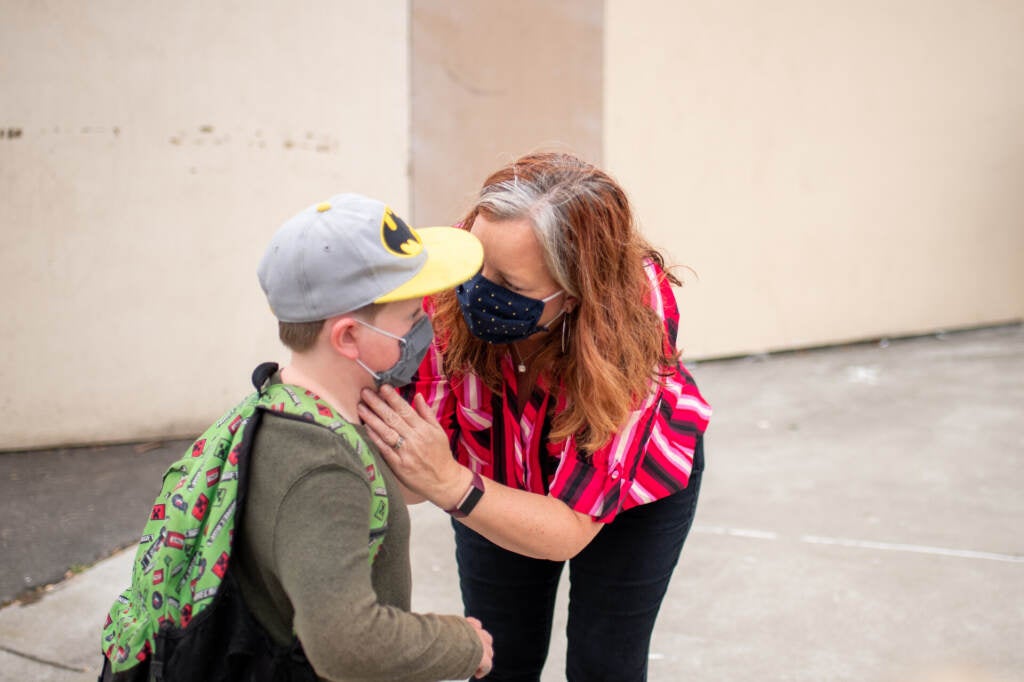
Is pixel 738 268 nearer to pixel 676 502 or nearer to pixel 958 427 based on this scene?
pixel 958 427

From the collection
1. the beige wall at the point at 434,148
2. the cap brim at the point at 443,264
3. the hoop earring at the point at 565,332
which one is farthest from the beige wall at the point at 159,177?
the cap brim at the point at 443,264

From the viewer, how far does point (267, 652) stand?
1.57 m

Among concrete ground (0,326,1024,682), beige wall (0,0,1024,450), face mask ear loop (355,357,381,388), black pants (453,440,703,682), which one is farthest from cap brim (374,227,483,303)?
beige wall (0,0,1024,450)

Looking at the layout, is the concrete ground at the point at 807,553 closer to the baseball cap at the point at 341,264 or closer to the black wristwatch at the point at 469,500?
the black wristwatch at the point at 469,500

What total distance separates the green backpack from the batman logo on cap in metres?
0.26

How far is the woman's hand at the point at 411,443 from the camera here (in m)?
1.72

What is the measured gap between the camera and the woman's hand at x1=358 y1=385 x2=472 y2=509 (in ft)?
5.65

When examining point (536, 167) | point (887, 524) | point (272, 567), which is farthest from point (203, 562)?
point (887, 524)

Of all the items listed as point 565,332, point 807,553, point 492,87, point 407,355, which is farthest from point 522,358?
point 492,87

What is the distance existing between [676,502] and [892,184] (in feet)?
20.9

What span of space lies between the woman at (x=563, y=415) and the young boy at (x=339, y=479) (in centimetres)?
11

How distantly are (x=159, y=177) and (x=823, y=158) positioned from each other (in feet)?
15.4

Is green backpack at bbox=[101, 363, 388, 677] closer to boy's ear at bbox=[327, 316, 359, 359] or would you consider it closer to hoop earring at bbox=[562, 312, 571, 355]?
boy's ear at bbox=[327, 316, 359, 359]

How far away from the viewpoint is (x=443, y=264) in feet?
5.54
